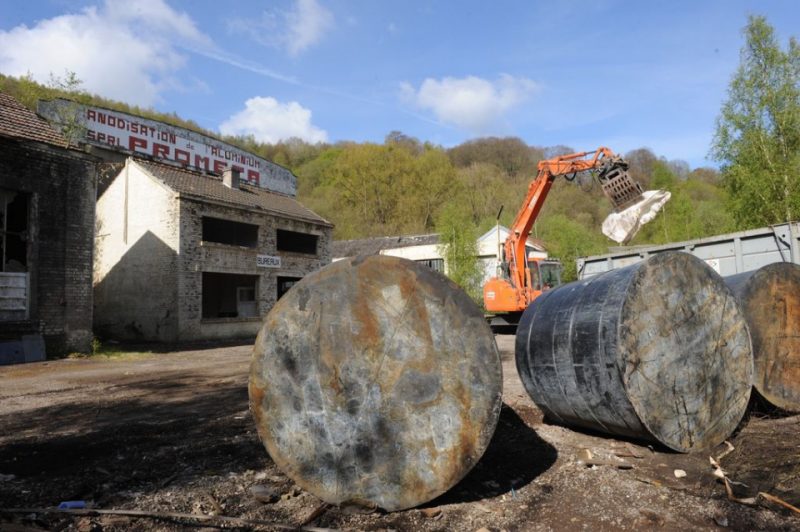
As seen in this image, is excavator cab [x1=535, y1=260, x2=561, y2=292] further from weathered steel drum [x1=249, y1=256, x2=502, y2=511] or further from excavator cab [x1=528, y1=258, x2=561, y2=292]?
weathered steel drum [x1=249, y1=256, x2=502, y2=511]

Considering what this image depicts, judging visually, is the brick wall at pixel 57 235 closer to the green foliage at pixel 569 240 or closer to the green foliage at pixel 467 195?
the green foliage at pixel 467 195

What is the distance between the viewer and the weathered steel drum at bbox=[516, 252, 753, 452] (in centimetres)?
400

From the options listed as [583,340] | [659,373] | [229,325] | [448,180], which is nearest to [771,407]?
[659,373]

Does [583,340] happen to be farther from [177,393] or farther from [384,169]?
[384,169]

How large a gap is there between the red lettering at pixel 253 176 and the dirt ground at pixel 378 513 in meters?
26.0

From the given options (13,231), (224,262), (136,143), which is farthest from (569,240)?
(13,231)

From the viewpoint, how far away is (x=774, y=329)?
5246mm

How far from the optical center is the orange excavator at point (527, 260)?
13.6 m

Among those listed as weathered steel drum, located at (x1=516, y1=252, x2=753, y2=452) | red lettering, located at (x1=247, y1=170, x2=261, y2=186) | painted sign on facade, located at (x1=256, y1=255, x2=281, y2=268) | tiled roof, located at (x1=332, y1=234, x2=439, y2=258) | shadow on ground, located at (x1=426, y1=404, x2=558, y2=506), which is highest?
red lettering, located at (x1=247, y1=170, x2=261, y2=186)

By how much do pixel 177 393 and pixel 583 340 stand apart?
6331mm

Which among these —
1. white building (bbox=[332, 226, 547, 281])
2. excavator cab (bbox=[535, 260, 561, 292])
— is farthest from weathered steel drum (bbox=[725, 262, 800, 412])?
white building (bbox=[332, 226, 547, 281])

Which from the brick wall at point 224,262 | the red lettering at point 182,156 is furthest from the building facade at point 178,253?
the red lettering at point 182,156

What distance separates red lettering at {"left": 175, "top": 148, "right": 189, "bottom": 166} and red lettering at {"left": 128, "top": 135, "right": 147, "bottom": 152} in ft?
5.80

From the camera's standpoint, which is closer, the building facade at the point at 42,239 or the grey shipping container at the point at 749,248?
the grey shipping container at the point at 749,248
